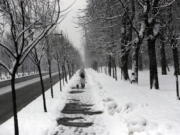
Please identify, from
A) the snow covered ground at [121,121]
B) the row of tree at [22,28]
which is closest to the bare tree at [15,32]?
the row of tree at [22,28]

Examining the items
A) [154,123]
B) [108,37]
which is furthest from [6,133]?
[108,37]

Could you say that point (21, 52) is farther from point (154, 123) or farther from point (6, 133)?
point (154, 123)

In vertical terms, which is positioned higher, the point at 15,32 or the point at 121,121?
the point at 15,32

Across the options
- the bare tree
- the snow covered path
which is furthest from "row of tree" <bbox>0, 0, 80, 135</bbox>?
the snow covered path

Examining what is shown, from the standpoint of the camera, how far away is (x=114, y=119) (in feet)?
37.6

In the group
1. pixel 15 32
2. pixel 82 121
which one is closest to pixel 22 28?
pixel 15 32

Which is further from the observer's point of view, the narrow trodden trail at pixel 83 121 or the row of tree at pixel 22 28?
the narrow trodden trail at pixel 83 121

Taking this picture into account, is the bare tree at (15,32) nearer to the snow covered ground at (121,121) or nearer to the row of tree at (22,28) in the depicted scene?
the row of tree at (22,28)

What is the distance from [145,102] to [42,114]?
4.70 metres

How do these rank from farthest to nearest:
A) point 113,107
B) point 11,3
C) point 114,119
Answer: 1. point 113,107
2. point 114,119
3. point 11,3

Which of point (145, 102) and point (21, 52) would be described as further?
point (145, 102)

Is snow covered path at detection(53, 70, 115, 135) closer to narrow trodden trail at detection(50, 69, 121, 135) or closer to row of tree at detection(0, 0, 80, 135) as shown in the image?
narrow trodden trail at detection(50, 69, 121, 135)

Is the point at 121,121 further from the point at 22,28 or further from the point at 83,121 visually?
the point at 22,28

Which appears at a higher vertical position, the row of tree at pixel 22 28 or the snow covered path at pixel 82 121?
the row of tree at pixel 22 28
